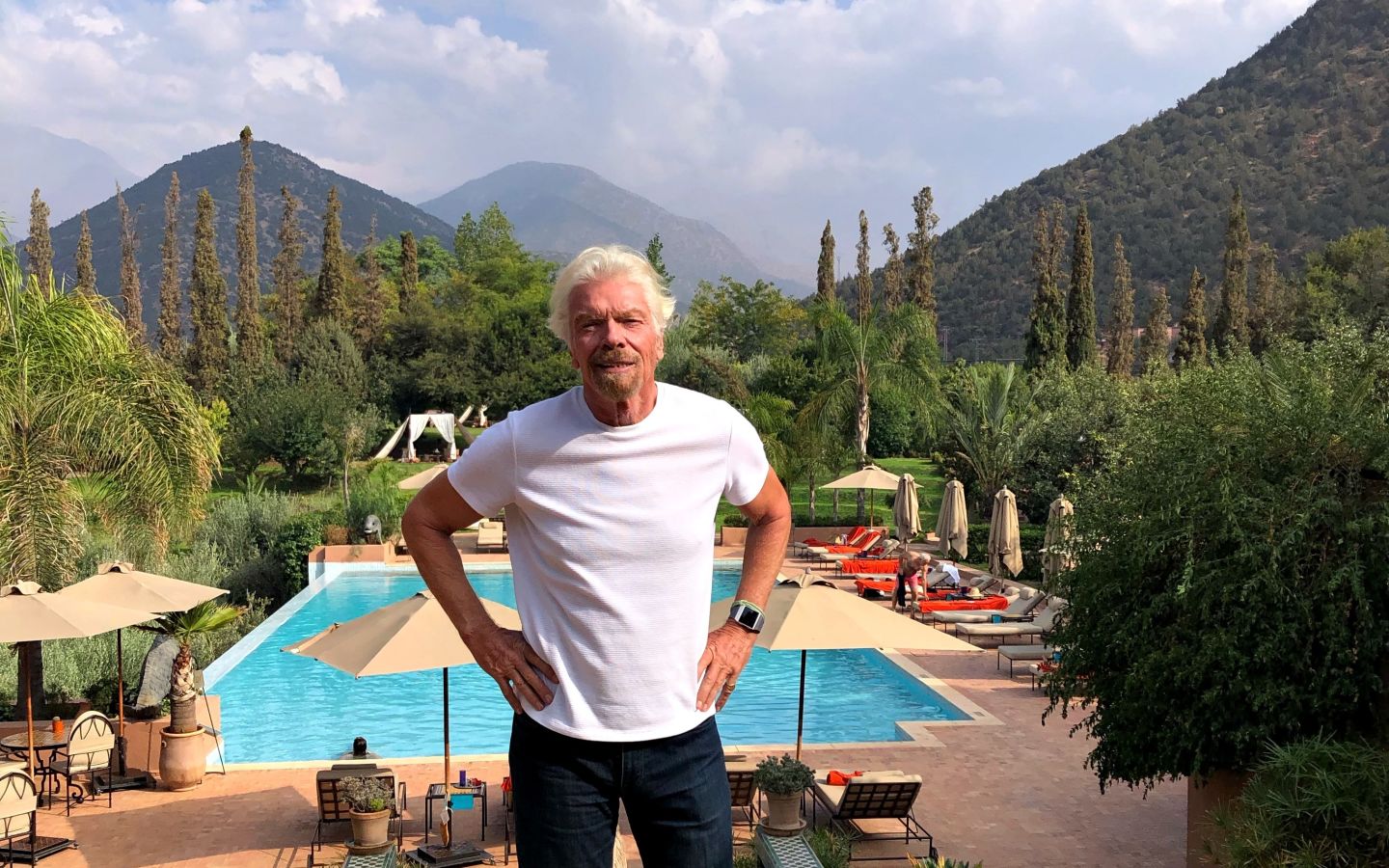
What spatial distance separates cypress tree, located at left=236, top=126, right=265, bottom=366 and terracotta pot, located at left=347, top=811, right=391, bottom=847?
123ft

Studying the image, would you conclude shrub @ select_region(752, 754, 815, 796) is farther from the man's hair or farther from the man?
the man's hair

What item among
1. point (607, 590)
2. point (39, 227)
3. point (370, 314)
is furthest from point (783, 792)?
point (39, 227)

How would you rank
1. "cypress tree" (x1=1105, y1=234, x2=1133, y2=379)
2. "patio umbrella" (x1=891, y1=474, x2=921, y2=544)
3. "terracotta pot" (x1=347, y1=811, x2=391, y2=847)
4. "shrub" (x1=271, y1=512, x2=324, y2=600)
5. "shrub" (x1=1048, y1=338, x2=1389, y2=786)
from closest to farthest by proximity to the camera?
"shrub" (x1=1048, y1=338, x2=1389, y2=786) < "terracotta pot" (x1=347, y1=811, x2=391, y2=847) < "shrub" (x1=271, y1=512, x2=324, y2=600) < "patio umbrella" (x1=891, y1=474, x2=921, y2=544) < "cypress tree" (x1=1105, y1=234, x2=1133, y2=379)

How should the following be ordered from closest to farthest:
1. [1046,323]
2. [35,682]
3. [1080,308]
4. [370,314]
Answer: [35,682] → [1080,308] → [1046,323] → [370,314]

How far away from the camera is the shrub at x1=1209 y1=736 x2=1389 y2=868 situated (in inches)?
219

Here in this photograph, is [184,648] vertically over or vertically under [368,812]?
over

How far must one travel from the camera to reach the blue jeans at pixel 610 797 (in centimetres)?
231

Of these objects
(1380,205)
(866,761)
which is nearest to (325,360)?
(866,761)

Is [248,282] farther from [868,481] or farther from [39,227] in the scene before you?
[868,481]

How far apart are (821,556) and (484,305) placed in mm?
37676

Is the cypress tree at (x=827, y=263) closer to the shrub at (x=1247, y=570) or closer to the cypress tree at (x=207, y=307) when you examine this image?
the cypress tree at (x=207, y=307)

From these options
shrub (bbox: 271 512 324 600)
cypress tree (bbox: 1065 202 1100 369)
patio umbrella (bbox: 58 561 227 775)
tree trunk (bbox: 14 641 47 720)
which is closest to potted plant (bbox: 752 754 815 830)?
patio umbrella (bbox: 58 561 227 775)

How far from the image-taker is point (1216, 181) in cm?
7575

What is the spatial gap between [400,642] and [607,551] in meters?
6.40
